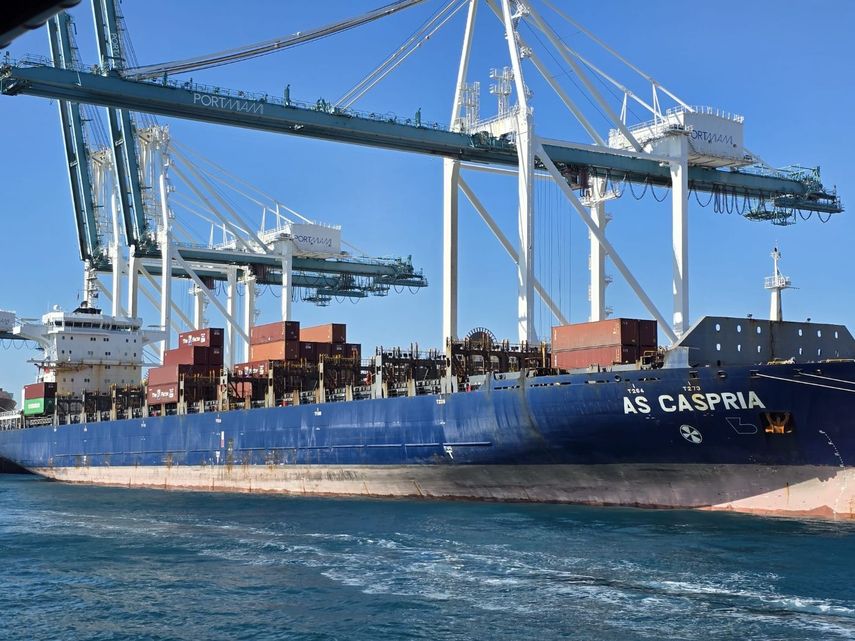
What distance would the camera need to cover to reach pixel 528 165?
33.7m

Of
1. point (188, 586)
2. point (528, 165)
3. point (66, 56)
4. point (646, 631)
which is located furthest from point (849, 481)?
point (66, 56)

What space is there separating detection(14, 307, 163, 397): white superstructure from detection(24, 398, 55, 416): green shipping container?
0.84 meters

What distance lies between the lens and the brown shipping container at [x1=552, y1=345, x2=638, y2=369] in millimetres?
26453

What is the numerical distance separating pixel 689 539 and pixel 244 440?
21.0m

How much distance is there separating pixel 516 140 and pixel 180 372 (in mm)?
17682

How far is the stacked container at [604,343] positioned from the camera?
26609 millimetres

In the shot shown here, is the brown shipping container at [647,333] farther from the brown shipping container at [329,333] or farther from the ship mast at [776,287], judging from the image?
the brown shipping container at [329,333]

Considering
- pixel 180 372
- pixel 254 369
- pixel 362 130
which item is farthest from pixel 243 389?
pixel 362 130

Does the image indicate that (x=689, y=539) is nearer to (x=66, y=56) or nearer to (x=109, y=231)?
(x=66, y=56)

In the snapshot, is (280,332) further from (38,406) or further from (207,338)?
(38,406)

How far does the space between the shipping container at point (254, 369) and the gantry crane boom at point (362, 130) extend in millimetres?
9542

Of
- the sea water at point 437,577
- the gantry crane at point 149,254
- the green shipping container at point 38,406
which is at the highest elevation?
the gantry crane at point 149,254

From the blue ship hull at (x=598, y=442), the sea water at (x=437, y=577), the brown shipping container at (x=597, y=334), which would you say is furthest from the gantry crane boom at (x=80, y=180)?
the brown shipping container at (x=597, y=334)

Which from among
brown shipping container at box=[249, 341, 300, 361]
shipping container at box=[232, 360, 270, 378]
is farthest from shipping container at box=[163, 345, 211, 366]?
brown shipping container at box=[249, 341, 300, 361]
